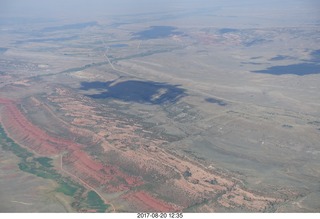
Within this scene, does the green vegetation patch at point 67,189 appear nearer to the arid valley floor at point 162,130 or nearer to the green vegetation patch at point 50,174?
the green vegetation patch at point 50,174

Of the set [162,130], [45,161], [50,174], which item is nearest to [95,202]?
[50,174]

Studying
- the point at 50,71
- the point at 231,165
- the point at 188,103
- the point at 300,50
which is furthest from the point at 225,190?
the point at 300,50

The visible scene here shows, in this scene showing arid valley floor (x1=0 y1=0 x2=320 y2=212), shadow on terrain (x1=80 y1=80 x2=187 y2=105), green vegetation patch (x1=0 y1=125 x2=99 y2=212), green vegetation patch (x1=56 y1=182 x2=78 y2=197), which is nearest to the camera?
green vegetation patch (x1=0 y1=125 x2=99 y2=212)

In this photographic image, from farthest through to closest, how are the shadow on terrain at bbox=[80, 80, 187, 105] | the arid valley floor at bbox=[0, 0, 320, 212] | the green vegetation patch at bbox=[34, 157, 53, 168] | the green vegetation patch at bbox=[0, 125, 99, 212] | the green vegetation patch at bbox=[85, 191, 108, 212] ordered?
the shadow on terrain at bbox=[80, 80, 187, 105]
the green vegetation patch at bbox=[34, 157, 53, 168]
the arid valley floor at bbox=[0, 0, 320, 212]
the green vegetation patch at bbox=[0, 125, 99, 212]
the green vegetation patch at bbox=[85, 191, 108, 212]

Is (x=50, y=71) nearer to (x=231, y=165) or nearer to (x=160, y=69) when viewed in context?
(x=160, y=69)

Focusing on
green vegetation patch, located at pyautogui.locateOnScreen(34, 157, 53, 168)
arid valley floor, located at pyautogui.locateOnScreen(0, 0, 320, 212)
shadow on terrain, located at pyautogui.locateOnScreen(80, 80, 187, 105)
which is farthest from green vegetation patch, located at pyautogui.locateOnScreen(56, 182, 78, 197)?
shadow on terrain, located at pyautogui.locateOnScreen(80, 80, 187, 105)

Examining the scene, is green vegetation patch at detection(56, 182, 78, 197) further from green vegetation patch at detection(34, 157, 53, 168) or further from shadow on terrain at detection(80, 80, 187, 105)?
shadow on terrain at detection(80, 80, 187, 105)
